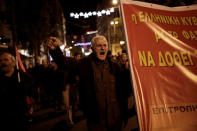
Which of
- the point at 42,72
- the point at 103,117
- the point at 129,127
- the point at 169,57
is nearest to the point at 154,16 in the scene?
the point at 169,57

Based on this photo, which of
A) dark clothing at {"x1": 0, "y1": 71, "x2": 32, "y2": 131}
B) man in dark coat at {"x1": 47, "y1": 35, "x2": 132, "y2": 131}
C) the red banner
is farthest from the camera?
man in dark coat at {"x1": 47, "y1": 35, "x2": 132, "y2": 131}

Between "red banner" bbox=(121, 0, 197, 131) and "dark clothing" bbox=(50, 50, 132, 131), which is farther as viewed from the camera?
"dark clothing" bbox=(50, 50, 132, 131)

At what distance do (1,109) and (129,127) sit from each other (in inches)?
124

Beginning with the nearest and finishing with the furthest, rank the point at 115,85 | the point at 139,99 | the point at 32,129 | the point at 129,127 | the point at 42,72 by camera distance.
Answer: the point at 139,99
the point at 115,85
the point at 129,127
the point at 32,129
the point at 42,72

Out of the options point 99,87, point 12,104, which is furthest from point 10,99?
point 99,87

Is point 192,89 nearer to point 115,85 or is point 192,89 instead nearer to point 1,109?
point 115,85

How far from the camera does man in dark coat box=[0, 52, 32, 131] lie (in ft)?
6.93

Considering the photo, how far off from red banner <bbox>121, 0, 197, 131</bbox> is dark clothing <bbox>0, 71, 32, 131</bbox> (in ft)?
5.11

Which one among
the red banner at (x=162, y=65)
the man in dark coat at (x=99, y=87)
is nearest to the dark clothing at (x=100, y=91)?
the man in dark coat at (x=99, y=87)

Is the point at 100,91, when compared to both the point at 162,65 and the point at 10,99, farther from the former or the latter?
the point at 10,99

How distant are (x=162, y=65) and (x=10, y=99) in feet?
6.41

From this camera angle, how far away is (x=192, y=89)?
196 cm

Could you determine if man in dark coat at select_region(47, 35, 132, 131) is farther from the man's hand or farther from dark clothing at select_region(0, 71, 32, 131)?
dark clothing at select_region(0, 71, 32, 131)

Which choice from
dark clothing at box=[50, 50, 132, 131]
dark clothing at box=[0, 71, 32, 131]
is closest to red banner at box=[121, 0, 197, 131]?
dark clothing at box=[50, 50, 132, 131]
